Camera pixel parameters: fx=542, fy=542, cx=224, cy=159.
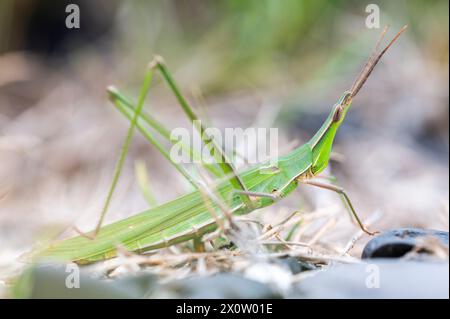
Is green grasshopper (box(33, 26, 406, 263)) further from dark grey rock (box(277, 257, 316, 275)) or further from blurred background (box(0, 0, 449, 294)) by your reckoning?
blurred background (box(0, 0, 449, 294))

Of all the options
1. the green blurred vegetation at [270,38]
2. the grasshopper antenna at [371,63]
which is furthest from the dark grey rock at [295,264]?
the green blurred vegetation at [270,38]

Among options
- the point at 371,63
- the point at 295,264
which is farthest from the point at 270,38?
the point at 295,264

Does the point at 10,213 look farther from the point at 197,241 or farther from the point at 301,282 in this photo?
the point at 301,282

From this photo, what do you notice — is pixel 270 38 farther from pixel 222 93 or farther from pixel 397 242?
pixel 397 242

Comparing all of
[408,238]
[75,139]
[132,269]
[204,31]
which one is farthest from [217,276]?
[204,31]

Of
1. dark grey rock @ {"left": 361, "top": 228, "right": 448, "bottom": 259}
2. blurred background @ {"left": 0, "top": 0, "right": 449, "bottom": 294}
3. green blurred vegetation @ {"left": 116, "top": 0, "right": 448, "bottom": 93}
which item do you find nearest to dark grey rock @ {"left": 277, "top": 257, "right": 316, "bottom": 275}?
dark grey rock @ {"left": 361, "top": 228, "right": 448, "bottom": 259}
